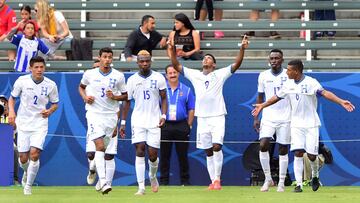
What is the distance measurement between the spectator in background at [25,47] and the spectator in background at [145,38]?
180 cm

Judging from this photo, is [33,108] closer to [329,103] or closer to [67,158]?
[67,158]

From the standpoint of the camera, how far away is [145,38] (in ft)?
75.4

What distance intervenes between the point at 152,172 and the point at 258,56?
7.38 metres

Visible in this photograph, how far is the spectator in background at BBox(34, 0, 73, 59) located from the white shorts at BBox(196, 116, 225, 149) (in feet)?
16.4

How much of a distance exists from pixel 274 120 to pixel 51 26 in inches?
261

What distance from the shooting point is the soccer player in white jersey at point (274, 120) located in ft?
63.6

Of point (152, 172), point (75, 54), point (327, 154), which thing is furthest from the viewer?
point (75, 54)

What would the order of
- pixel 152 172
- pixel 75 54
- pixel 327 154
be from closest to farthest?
pixel 152 172 → pixel 327 154 → pixel 75 54

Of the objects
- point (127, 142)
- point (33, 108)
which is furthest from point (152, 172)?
point (127, 142)

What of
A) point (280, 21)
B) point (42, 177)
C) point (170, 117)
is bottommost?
point (42, 177)

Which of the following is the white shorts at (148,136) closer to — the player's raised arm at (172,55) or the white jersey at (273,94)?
the player's raised arm at (172,55)

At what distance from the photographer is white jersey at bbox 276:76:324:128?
18.5m

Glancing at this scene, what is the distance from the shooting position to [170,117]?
22.0 metres

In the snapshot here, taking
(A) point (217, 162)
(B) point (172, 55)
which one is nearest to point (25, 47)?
(B) point (172, 55)
